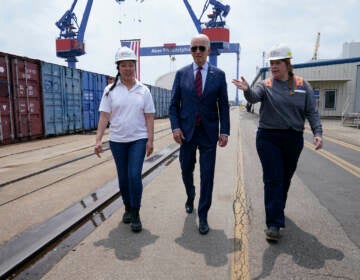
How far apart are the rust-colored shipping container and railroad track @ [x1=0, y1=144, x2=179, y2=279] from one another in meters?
8.03

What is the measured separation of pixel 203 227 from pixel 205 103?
1377 mm

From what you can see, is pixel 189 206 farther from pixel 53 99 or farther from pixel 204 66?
pixel 53 99

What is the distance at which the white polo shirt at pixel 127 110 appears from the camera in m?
3.47

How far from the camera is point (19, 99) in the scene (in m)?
11.8

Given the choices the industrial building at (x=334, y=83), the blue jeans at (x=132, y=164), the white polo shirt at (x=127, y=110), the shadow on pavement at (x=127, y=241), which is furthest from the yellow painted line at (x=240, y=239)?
the industrial building at (x=334, y=83)

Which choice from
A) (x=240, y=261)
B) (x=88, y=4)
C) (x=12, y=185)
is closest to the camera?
(x=240, y=261)

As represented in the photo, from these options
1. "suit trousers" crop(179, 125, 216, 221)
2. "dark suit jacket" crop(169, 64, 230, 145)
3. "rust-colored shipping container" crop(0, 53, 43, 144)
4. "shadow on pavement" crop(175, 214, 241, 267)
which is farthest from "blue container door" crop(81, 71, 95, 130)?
"shadow on pavement" crop(175, 214, 241, 267)

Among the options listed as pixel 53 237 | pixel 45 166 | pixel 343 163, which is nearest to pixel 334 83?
pixel 343 163

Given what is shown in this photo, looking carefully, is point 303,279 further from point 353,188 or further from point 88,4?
point 88,4

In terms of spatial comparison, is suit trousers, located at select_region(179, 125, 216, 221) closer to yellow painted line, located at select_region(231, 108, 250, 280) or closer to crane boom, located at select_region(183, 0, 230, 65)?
yellow painted line, located at select_region(231, 108, 250, 280)

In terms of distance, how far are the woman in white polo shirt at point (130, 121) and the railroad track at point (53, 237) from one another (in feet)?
2.07

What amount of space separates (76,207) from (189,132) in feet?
6.43

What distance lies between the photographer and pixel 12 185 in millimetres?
5395

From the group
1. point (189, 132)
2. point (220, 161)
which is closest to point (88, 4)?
point (220, 161)
